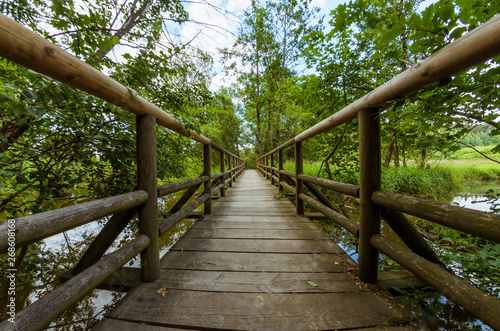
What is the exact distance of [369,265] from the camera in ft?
3.67

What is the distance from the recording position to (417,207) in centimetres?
81

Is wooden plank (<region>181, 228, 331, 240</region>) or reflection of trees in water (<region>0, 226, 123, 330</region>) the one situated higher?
wooden plank (<region>181, 228, 331, 240</region>)

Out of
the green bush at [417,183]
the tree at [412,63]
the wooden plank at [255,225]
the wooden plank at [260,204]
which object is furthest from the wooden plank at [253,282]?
the green bush at [417,183]

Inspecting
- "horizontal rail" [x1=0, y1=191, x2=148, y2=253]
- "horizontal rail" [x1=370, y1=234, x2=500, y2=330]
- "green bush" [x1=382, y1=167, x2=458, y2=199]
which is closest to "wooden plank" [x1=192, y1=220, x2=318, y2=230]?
"horizontal rail" [x1=370, y1=234, x2=500, y2=330]

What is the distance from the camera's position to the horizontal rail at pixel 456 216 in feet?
1.88

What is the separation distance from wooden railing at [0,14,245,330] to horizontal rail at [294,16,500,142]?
1369 mm

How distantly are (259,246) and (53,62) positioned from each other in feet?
5.53

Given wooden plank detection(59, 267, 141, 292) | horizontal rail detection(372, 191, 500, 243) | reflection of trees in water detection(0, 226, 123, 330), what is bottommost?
reflection of trees in water detection(0, 226, 123, 330)

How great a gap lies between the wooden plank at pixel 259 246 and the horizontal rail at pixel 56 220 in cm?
89

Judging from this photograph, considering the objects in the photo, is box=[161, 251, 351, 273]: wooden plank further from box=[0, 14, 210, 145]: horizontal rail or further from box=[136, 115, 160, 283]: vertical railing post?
box=[0, 14, 210, 145]: horizontal rail

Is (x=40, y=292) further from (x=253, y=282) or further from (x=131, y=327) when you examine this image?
(x=253, y=282)

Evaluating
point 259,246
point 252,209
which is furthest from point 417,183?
point 259,246

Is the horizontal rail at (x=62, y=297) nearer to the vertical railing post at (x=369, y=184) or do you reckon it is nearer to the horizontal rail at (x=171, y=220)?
the horizontal rail at (x=171, y=220)

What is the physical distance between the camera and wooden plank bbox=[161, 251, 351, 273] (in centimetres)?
130
